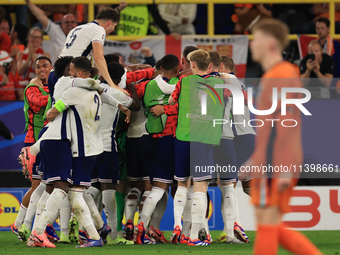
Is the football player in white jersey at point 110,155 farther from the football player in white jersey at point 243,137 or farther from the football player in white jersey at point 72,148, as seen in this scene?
the football player in white jersey at point 243,137

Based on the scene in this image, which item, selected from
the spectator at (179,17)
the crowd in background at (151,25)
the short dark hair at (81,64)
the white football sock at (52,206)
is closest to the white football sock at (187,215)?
the white football sock at (52,206)

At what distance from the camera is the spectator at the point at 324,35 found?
886cm

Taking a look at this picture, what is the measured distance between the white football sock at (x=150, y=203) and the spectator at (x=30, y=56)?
12.8ft

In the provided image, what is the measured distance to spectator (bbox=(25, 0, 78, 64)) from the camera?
348 inches

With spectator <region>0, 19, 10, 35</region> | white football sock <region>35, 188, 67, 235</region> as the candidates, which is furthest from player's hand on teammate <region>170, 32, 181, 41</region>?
white football sock <region>35, 188, 67, 235</region>

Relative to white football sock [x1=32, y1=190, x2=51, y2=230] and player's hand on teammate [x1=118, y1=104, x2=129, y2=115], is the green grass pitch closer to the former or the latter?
white football sock [x1=32, y1=190, x2=51, y2=230]

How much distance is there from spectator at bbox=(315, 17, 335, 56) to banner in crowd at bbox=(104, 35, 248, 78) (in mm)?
1321

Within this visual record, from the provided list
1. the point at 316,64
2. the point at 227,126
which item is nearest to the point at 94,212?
the point at 227,126

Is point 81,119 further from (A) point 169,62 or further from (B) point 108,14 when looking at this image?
(B) point 108,14

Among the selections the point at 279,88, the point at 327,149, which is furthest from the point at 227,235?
the point at 279,88

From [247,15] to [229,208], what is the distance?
17.4ft

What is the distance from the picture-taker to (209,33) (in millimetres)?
9445

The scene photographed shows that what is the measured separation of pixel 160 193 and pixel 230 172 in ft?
2.74

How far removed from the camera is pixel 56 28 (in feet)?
29.3
